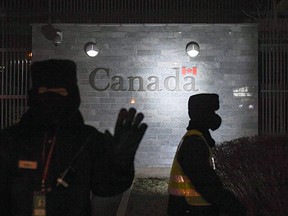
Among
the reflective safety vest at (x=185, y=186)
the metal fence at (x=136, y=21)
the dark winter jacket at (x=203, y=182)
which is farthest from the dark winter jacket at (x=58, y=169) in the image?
the metal fence at (x=136, y=21)

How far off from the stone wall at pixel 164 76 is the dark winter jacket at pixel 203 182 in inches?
253

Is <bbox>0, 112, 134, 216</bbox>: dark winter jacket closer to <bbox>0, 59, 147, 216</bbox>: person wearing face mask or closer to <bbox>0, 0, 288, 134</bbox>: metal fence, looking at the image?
<bbox>0, 59, 147, 216</bbox>: person wearing face mask

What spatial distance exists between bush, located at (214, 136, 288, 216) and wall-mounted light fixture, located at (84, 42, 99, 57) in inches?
184

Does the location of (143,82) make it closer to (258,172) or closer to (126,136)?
(258,172)

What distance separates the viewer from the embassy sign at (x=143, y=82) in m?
10.0

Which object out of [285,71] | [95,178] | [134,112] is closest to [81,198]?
[95,178]

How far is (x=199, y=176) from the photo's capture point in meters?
3.33

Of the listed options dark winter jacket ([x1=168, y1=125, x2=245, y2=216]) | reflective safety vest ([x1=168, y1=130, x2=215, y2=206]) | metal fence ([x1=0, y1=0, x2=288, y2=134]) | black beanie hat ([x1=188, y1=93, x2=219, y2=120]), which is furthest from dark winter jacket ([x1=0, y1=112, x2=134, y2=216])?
metal fence ([x1=0, y1=0, x2=288, y2=134])

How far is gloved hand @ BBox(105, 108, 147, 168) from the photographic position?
214cm

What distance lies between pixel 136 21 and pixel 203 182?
7.57m

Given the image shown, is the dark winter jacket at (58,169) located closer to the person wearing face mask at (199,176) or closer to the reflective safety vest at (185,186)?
the person wearing face mask at (199,176)

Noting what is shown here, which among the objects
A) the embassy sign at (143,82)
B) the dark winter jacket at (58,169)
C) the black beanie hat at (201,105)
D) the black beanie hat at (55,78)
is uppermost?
the embassy sign at (143,82)

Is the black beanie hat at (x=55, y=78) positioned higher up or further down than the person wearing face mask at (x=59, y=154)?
higher up

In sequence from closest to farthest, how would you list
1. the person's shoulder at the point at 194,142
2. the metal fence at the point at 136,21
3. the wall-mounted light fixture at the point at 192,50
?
the person's shoulder at the point at 194,142
the wall-mounted light fixture at the point at 192,50
the metal fence at the point at 136,21
